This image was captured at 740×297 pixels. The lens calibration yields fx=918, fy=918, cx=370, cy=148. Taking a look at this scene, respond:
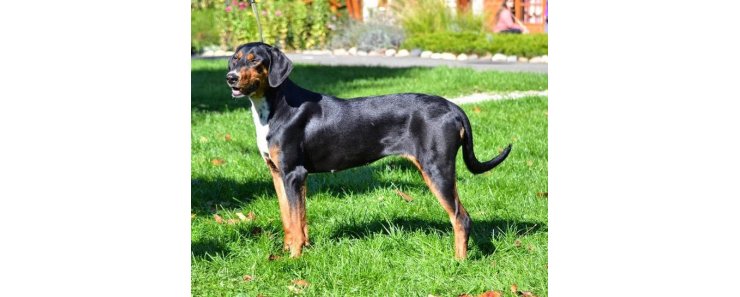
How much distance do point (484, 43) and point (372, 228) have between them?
14.7 metres

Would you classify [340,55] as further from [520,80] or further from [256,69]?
[256,69]

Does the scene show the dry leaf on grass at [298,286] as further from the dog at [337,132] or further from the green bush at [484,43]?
the green bush at [484,43]

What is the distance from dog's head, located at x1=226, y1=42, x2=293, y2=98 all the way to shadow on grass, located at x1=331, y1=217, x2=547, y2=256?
1161 millimetres

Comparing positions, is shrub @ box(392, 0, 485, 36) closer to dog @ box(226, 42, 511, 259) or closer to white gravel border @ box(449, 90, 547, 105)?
white gravel border @ box(449, 90, 547, 105)

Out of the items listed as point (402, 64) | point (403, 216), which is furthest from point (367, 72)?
point (403, 216)

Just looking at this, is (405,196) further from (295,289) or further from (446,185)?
(295,289)

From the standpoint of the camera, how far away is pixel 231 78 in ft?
15.3

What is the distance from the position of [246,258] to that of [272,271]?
0.29 meters

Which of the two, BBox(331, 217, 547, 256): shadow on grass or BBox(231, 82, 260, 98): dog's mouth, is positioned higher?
BBox(231, 82, 260, 98): dog's mouth

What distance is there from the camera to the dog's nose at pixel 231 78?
4.65 m

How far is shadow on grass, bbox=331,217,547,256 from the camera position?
17.9ft

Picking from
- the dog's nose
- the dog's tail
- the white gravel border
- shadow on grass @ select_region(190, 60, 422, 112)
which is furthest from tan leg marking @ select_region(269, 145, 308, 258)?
the white gravel border

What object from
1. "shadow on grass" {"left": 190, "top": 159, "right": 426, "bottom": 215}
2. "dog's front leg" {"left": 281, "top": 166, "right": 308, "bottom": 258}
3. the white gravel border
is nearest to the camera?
"dog's front leg" {"left": 281, "top": 166, "right": 308, "bottom": 258}

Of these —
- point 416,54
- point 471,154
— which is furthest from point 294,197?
point 416,54
